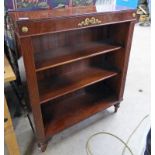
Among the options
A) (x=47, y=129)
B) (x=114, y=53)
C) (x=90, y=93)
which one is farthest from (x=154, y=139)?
(x=90, y=93)

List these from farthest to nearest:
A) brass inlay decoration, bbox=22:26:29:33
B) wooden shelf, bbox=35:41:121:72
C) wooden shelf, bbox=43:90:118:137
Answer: wooden shelf, bbox=43:90:118:137, wooden shelf, bbox=35:41:121:72, brass inlay decoration, bbox=22:26:29:33

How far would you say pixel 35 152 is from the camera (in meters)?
1.39

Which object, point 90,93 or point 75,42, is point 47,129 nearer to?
point 90,93

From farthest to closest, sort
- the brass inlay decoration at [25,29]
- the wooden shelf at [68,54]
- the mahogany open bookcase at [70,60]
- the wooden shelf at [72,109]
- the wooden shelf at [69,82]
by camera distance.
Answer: the wooden shelf at [72,109]
the wooden shelf at [69,82]
the wooden shelf at [68,54]
the mahogany open bookcase at [70,60]
the brass inlay decoration at [25,29]

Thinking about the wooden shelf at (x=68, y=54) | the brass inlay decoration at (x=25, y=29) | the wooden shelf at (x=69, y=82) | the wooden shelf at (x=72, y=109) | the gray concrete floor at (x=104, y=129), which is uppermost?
the brass inlay decoration at (x=25, y=29)

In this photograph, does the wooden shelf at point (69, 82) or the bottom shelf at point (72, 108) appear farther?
the bottom shelf at point (72, 108)

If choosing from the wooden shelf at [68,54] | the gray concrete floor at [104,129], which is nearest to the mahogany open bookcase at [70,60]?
the wooden shelf at [68,54]

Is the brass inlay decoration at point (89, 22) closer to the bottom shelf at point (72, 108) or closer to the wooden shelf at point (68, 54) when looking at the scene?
the wooden shelf at point (68, 54)

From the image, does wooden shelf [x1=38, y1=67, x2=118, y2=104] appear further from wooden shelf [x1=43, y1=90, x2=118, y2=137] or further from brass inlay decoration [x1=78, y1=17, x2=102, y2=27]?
brass inlay decoration [x1=78, y1=17, x2=102, y2=27]

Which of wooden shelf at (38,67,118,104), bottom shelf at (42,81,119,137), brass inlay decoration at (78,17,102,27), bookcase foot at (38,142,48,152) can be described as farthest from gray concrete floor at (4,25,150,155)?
brass inlay decoration at (78,17,102,27)

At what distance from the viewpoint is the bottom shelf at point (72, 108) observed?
140 centimetres

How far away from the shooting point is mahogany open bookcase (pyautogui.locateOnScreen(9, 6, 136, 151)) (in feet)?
3.33

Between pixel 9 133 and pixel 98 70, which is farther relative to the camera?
pixel 98 70
